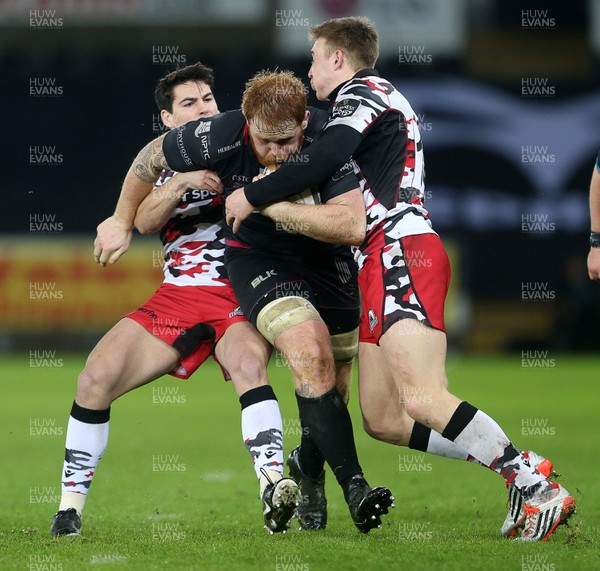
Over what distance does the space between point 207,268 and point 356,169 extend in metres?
1.04

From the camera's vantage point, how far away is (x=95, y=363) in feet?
17.9

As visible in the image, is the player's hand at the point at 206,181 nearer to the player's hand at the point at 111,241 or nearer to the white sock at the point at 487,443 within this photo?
the player's hand at the point at 111,241

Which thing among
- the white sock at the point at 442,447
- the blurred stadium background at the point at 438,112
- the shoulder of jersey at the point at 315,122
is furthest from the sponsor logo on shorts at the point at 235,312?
the blurred stadium background at the point at 438,112

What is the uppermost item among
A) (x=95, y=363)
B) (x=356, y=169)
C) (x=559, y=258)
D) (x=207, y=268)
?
(x=356, y=169)

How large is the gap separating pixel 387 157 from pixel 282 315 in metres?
0.86

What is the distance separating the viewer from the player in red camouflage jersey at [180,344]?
530 cm

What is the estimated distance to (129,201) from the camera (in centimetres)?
578

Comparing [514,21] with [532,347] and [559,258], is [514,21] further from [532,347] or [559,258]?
[532,347]

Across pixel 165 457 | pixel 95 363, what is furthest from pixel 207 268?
pixel 165 457

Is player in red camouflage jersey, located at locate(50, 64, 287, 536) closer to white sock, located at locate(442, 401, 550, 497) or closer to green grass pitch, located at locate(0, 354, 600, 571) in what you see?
green grass pitch, located at locate(0, 354, 600, 571)

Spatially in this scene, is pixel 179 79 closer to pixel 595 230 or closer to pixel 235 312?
pixel 235 312

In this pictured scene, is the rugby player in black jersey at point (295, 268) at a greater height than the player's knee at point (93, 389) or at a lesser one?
greater

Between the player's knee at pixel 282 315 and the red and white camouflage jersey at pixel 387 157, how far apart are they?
0.45 metres

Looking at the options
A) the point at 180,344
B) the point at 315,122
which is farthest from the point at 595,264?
the point at 180,344
